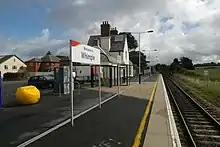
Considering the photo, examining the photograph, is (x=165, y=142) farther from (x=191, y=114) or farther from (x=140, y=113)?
(x=191, y=114)

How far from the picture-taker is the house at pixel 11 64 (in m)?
79.2

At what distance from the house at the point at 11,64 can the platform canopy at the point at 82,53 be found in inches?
2826

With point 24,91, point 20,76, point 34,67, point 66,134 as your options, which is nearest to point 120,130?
point 66,134

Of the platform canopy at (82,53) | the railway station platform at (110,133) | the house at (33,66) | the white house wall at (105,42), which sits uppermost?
the white house wall at (105,42)

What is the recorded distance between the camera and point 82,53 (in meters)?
10.1

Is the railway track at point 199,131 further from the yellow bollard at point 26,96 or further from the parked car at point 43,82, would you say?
the parked car at point 43,82

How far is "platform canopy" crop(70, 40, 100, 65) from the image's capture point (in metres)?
9.18

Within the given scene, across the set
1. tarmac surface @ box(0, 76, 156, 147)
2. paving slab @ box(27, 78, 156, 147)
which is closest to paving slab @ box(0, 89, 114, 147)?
tarmac surface @ box(0, 76, 156, 147)

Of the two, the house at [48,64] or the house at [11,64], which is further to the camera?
the house at [48,64]

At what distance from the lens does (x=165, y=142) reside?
24.3ft

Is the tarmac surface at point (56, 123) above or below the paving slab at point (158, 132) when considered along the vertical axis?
above

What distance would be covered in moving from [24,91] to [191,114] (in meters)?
9.22

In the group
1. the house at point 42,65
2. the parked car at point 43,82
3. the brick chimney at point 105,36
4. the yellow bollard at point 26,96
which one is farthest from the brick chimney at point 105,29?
the house at point 42,65

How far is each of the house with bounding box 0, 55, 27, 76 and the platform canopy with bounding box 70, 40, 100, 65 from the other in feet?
236
